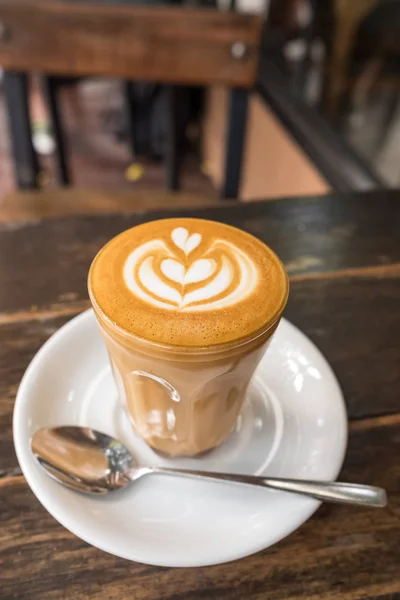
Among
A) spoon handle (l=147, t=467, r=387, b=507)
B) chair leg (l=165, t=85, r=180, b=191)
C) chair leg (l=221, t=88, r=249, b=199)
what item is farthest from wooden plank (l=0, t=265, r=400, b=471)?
chair leg (l=165, t=85, r=180, b=191)

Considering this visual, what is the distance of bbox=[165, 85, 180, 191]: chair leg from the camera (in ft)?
4.27

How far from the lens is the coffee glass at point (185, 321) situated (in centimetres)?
34

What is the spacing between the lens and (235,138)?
1049 mm

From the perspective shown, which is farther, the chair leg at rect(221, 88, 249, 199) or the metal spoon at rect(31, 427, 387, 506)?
the chair leg at rect(221, 88, 249, 199)

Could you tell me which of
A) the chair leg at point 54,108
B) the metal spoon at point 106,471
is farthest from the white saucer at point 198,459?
the chair leg at point 54,108

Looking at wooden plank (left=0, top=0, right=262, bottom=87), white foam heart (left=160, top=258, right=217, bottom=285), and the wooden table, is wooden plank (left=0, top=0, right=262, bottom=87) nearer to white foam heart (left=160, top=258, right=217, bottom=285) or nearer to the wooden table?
the wooden table

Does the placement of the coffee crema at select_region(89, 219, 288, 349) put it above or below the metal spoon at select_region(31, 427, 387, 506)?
above

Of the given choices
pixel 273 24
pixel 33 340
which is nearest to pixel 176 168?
pixel 273 24

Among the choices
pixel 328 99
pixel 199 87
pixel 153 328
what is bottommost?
pixel 199 87

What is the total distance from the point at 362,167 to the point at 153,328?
1153 mm

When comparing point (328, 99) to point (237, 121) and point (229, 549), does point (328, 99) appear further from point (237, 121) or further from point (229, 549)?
point (229, 549)

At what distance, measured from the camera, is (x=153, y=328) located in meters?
0.34

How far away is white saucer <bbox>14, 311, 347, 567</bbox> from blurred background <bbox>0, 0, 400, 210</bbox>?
2.08 feet

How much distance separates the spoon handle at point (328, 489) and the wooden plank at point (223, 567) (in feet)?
0.09
